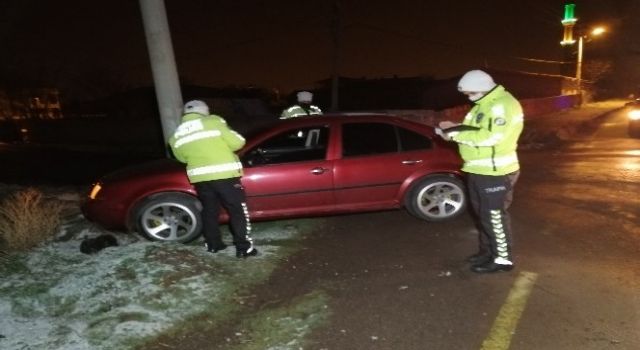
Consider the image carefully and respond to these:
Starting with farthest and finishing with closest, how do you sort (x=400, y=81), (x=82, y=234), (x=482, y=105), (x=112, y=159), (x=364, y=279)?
(x=400, y=81)
(x=112, y=159)
(x=82, y=234)
(x=364, y=279)
(x=482, y=105)

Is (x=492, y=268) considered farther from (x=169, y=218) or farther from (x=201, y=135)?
A: (x=169, y=218)

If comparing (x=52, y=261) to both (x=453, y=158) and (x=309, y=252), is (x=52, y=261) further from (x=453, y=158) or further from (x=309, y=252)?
(x=453, y=158)

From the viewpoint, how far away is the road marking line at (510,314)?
339 centimetres

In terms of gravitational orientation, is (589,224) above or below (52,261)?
below

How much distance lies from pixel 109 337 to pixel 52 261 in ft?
5.26

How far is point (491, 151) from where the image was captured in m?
4.26

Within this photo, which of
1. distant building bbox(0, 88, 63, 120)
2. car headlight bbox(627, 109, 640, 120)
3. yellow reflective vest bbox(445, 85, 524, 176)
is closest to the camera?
yellow reflective vest bbox(445, 85, 524, 176)

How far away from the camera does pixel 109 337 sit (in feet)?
11.7

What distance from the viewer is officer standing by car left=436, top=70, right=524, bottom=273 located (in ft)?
13.7

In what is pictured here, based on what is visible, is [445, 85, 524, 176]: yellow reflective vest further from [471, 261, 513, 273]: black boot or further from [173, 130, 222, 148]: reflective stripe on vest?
[173, 130, 222, 148]: reflective stripe on vest

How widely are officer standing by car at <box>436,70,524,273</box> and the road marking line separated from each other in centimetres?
24

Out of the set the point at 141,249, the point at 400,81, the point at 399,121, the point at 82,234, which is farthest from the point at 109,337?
the point at 400,81

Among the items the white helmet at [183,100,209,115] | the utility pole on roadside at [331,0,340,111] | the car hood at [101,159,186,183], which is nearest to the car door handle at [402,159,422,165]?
the white helmet at [183,100,209,115]

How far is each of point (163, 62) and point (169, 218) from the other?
1.89m
